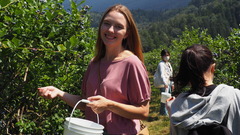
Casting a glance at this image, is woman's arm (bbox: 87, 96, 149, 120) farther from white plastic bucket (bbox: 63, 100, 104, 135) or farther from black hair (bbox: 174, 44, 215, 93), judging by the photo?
black hair (bbox: 174, 44, 215, 93)

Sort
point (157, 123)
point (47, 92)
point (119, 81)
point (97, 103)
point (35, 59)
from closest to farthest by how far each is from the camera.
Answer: point (97, 103), point (119, 81), point (47, 92), point (35, 59), point (157, 123)

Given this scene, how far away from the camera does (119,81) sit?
1359 millimetres

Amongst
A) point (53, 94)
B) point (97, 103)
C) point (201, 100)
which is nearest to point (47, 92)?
point (53, 94)

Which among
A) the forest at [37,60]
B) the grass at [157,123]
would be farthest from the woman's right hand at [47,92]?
the grass at [157,123]

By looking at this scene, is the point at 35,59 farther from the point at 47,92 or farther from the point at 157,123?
the point at 157,123

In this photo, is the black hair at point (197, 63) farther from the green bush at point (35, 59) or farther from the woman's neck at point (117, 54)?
the green bush at point (35, 59)

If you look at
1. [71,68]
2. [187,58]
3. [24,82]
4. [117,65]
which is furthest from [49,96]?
[71,68]

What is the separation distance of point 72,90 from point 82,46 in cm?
54

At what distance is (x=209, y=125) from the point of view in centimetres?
141

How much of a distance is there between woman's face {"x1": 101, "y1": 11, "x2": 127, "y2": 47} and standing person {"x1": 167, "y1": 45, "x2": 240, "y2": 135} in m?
0.39

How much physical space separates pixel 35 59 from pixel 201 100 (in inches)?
41.4

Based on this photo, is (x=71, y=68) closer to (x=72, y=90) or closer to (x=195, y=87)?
(x=72, y=90)

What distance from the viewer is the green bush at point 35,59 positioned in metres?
1.67

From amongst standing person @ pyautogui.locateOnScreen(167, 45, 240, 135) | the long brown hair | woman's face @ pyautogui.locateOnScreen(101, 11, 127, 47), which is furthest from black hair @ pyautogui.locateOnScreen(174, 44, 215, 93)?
woman's face @ pyautogui.locateOnScreen(101, 11, 127, 47)
